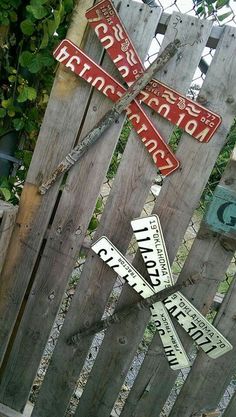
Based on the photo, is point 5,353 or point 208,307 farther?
point 5,353

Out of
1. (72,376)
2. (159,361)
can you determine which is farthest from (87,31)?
(72,376)

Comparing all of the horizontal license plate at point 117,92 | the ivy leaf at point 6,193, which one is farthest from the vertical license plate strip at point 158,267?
the ivy leaf at point 6,193

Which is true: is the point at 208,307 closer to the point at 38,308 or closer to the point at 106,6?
the point at 38,308

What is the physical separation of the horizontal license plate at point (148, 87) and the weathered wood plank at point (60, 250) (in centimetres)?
6

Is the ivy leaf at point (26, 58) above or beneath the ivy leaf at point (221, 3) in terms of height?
beneath

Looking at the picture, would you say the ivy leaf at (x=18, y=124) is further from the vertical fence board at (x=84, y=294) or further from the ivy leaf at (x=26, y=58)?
the vertical fence board at (x=84, y=294)

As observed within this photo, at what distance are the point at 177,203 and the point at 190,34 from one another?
0.71 meters

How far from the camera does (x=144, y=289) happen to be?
5.34 ft

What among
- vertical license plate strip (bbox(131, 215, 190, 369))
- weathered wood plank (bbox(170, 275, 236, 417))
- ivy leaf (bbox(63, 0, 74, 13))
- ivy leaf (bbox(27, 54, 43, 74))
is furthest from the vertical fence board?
weathered wood plank (bbox(170, 275, 236, 417))

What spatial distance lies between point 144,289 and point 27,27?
134cm

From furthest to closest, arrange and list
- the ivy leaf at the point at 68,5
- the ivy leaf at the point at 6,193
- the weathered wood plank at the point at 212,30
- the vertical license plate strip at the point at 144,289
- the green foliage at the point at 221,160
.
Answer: the green foliage at the point at 221,160, the ivy leaf at the point at 6,193, the vertical license plate strip at the point at 144,289, the ivy leaf at the point at 68,5, the weathered wood plank at the point at 212,30

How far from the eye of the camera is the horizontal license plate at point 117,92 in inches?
59.4

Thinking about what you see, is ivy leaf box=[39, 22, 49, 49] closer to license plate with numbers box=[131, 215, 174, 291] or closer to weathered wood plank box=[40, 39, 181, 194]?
weathered wood plank box=[40, 39, 181, 194]

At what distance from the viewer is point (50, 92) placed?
5.67ft
